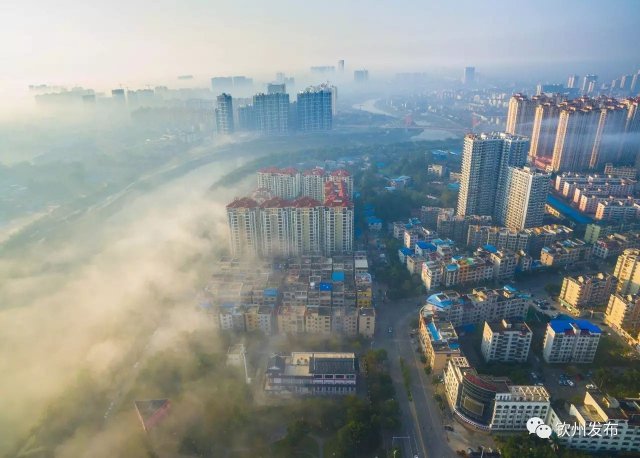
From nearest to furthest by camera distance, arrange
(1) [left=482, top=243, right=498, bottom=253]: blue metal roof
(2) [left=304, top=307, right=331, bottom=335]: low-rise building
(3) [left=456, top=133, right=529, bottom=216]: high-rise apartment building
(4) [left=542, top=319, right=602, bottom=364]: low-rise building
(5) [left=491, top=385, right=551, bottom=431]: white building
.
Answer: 1. (5) [left=491, top=385, right=551, bottom=431]: white building
2. (4) [left=542, top=319, right=602, bottom=364]: low-rise building
3. (2) [left=304, top=307, right=331, bottom=335]: low-rise building
4. (1) [left=482, top=243, right=498, bottom=253]: blue metal roof
5. (3) [left=456, top=133, right=529, bottom=216]: high-rise apartment building

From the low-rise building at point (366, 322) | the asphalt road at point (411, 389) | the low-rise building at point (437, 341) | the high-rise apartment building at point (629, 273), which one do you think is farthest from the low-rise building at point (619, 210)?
the low-rise building at point (366, 322)

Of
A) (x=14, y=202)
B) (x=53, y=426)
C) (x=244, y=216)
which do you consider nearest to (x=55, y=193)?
(x=14, y=202)

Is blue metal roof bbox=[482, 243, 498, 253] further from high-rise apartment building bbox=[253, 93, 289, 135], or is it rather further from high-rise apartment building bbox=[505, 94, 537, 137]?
high-rise apartment building bbox=[253, 93, 289, 135]

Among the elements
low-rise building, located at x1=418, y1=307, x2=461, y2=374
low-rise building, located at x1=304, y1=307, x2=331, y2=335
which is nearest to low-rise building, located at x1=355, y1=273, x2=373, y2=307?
low-rise building, located at x1=304, y1=307, x2=331, y2=335

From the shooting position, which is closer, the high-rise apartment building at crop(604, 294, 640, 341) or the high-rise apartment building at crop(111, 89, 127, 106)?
the high-rise apartment building at crop(604, 294, 640, 341)

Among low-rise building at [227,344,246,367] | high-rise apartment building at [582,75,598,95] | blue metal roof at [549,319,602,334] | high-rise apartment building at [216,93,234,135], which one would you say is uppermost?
high-rise apartment building at [582,75,598,95]

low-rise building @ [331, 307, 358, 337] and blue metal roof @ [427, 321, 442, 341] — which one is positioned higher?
blue metal roof @ [427, 321, 442, 341]

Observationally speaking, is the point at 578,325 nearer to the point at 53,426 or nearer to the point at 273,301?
the point at 273,301
